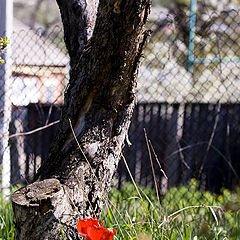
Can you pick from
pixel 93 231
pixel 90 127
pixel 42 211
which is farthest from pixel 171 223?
pixel 93 231

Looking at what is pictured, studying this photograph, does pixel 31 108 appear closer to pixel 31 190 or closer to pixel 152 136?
pixel 152 136

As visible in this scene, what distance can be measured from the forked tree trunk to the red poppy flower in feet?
0.95

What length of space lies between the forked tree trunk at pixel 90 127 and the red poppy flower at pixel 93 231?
29cm

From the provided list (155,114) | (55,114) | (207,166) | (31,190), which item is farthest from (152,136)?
(31,190)

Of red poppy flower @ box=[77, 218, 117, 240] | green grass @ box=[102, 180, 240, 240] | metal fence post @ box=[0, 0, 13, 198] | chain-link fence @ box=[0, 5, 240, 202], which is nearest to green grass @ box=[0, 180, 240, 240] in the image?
green grass @ box=[102, 180, 240, 240]

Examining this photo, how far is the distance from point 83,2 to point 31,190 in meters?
1.09

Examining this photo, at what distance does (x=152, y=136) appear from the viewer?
191 inches

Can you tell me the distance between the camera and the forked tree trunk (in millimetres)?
1938

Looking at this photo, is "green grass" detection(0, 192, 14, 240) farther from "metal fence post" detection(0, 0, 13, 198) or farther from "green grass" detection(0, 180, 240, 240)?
"metal fence post" detection(0, 0, 13, 198)

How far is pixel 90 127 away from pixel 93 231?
718 mm

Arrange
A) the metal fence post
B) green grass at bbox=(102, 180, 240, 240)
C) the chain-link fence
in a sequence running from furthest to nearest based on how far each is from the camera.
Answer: the chain-link fence < the metal fence post < green grass at bbox=(102, 180, 240, 240)

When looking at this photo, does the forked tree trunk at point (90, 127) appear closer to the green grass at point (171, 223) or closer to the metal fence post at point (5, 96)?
the green grass at point (171, 223)

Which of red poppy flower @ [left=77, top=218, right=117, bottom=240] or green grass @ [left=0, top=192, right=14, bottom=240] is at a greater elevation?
red poppy flower @ [left=77, top=218, right=117, bottom=240]

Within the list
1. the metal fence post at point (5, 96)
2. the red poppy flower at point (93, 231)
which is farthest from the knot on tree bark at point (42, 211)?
the metal fence post at point (5, 96)
